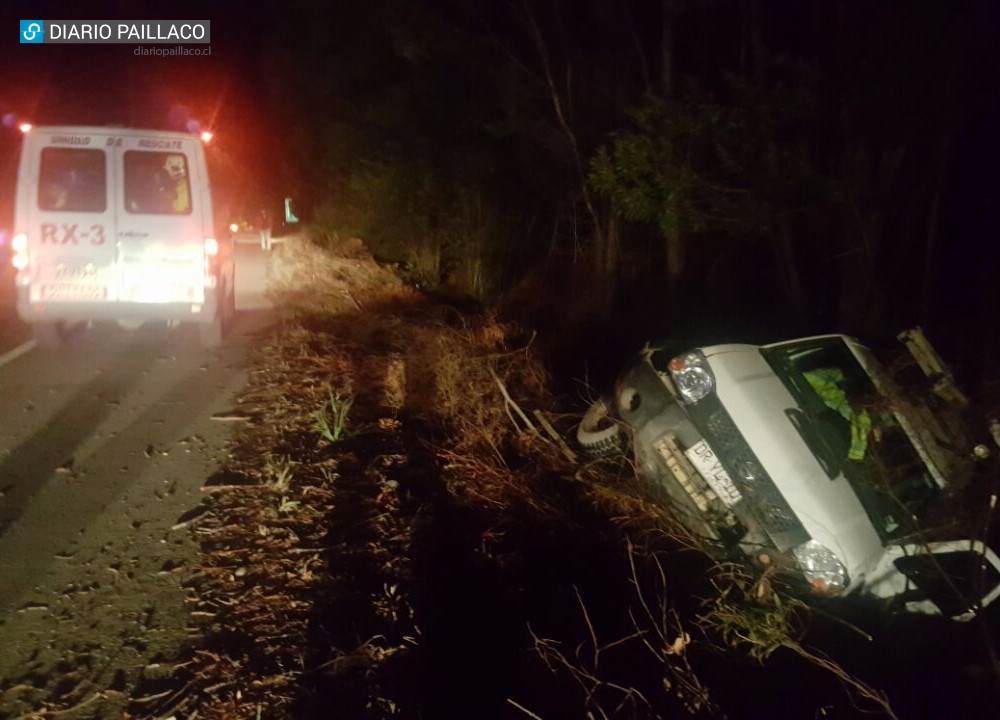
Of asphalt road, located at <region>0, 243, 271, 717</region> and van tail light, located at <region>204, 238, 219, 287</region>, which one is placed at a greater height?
van tail light, located at <region>204, 238, 219, 287</region>

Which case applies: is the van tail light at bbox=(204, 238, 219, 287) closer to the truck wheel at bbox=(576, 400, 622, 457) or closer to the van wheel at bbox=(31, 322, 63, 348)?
the van wheel at bbox=(31, 322, 63, 348)

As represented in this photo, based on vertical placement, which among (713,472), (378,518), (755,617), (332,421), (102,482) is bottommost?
(755,617)

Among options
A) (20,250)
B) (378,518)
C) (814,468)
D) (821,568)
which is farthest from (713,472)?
(20,250)

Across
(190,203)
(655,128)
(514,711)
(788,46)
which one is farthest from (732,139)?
(514,711)

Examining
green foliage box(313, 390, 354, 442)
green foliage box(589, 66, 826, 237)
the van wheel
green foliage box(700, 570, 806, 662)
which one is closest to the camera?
green foliage box(700, 570, 806, 662)

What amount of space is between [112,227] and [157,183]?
24.2 inches

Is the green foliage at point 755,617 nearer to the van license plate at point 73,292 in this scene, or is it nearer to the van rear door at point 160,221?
the van rear door at point 160,221

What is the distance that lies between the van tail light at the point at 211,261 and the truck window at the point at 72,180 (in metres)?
1.01

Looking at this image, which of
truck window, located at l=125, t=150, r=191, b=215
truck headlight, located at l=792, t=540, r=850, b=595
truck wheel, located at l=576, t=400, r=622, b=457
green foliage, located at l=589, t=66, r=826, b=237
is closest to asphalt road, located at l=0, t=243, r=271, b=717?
truck window, located at l=125, t=150, r=191, b=215

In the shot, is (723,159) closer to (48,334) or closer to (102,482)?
(102,482)

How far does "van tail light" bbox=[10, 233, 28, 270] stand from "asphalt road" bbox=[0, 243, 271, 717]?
39.2 inches

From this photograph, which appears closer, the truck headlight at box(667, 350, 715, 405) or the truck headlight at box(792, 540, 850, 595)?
the truck headlight at box(792, 540, 850, 595)

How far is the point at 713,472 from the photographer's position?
534 centimetres

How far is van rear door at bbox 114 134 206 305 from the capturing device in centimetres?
783
